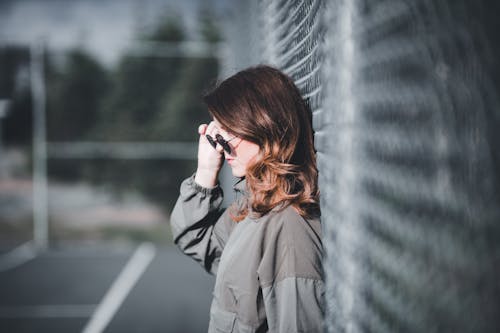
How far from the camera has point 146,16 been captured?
7969 mm

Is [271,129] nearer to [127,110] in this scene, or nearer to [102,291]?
[102,291]

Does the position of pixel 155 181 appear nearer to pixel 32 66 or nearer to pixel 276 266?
pixel 32 66

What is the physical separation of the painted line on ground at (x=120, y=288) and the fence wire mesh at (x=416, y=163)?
364 cm

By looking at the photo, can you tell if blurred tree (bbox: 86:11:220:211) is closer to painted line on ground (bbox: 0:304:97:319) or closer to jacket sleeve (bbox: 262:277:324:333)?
painted line on ground (bbox: 0:304:97:319)

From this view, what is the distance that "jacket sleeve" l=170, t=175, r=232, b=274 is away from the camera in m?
1.34

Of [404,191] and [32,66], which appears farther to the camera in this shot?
[32,66]

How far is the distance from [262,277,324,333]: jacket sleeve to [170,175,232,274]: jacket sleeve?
477mm

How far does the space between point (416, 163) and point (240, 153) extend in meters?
0.70

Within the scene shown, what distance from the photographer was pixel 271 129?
1059mm

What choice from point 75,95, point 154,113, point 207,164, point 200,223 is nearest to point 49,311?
point 200,223

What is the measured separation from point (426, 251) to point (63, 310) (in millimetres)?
4242

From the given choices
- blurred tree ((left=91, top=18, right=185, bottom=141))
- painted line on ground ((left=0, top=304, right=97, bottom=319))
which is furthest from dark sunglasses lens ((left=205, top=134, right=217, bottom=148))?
blurred tree ((left=91, top=18, right=185, bottom=141))

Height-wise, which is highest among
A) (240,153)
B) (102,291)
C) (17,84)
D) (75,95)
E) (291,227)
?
(17,84)

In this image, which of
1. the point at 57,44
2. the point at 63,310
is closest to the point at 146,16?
the point at 57,44
